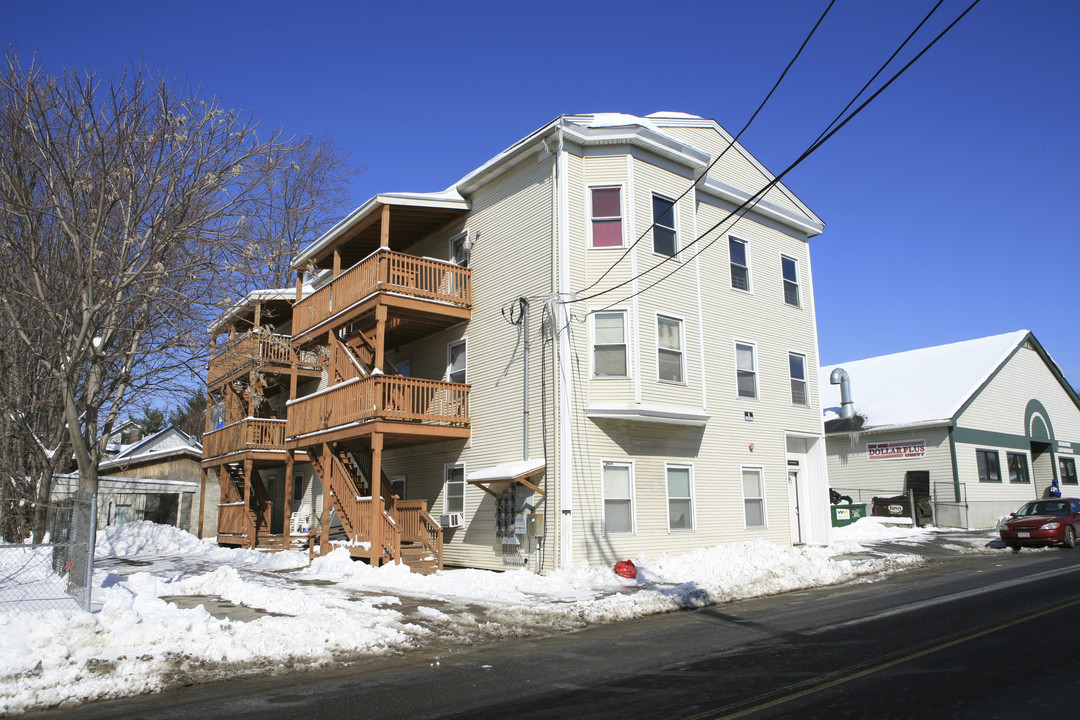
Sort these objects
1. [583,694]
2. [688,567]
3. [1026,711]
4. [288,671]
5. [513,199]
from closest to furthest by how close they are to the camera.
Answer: [1026,711] → [583,694] → [288,671] → [688,567] → [513,199]

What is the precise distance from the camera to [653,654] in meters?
8.70

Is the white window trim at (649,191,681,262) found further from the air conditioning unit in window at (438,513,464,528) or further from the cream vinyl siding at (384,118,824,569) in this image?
the air conditioning unit in window at (438,513,464,528)

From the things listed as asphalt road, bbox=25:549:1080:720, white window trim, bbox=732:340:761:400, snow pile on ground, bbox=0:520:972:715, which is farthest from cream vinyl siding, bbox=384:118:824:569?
asphalt road, bbox=25:549:1080:720

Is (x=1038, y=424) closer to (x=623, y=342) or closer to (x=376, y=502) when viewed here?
(x=623, y=342)

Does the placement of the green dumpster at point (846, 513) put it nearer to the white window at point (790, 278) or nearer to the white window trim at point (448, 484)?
the white window at point (790, 278)

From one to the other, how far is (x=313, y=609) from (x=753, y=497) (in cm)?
1280

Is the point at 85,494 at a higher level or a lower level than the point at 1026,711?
higher

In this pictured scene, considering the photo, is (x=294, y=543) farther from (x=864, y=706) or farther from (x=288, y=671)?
(x=864, y=706)

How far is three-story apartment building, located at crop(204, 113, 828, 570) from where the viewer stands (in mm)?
17047

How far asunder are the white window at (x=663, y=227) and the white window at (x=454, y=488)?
7.50m

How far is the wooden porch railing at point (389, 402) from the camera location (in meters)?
17.7

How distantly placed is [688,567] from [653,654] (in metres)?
8.07

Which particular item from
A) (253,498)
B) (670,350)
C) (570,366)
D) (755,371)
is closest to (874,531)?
(755,371)

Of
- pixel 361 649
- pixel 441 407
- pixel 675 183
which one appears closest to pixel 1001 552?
pixel 675 183
